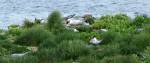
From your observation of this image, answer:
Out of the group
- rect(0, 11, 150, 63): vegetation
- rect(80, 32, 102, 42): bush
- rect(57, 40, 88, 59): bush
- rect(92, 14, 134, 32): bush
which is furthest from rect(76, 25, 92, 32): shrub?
rect(57, 40, 88, 59): bush

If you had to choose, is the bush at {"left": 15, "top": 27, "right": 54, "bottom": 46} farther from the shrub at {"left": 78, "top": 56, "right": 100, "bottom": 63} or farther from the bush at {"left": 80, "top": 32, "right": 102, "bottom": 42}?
the shrub at {"left": 78, "top": 56, "right": 100, "bottom": 63}

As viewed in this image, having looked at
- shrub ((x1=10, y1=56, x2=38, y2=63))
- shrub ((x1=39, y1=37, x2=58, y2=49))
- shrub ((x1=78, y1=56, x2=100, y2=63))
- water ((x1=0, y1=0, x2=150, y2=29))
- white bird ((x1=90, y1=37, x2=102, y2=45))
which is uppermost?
shrub ((x1=39, y1=37, x2=58, y2=49))

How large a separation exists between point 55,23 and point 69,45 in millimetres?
2827

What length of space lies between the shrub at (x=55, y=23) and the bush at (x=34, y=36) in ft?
2.53

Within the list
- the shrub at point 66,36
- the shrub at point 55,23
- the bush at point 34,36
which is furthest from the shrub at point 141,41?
the shrub at point 55,23

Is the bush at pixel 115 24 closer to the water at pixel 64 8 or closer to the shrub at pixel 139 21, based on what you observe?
the shrub at pixel 139 21

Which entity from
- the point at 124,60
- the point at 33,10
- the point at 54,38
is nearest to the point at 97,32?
the point at 54,38

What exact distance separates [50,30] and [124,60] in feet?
14.1

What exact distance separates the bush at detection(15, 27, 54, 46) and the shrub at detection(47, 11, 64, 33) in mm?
770

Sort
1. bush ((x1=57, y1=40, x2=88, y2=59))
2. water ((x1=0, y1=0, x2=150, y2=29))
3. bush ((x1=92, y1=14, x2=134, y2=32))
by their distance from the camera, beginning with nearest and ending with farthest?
bush ((x1=57, y1=40, x2=88, y2=59)), bush ((x1=92, y1=14, x2=134, y2=32)), water ((x1=0, y1=0, x2=150, y2=29))

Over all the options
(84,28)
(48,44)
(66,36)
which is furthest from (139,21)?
(48,44)

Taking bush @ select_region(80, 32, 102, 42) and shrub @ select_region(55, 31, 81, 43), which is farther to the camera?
bush @ select_region(80, 32, 102, 42)

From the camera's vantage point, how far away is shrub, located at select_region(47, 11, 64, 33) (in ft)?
51.2

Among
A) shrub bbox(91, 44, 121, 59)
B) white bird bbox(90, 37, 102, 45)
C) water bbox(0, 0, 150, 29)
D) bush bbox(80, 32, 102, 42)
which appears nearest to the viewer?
shrub bbox(91, 44, 121, 59)
